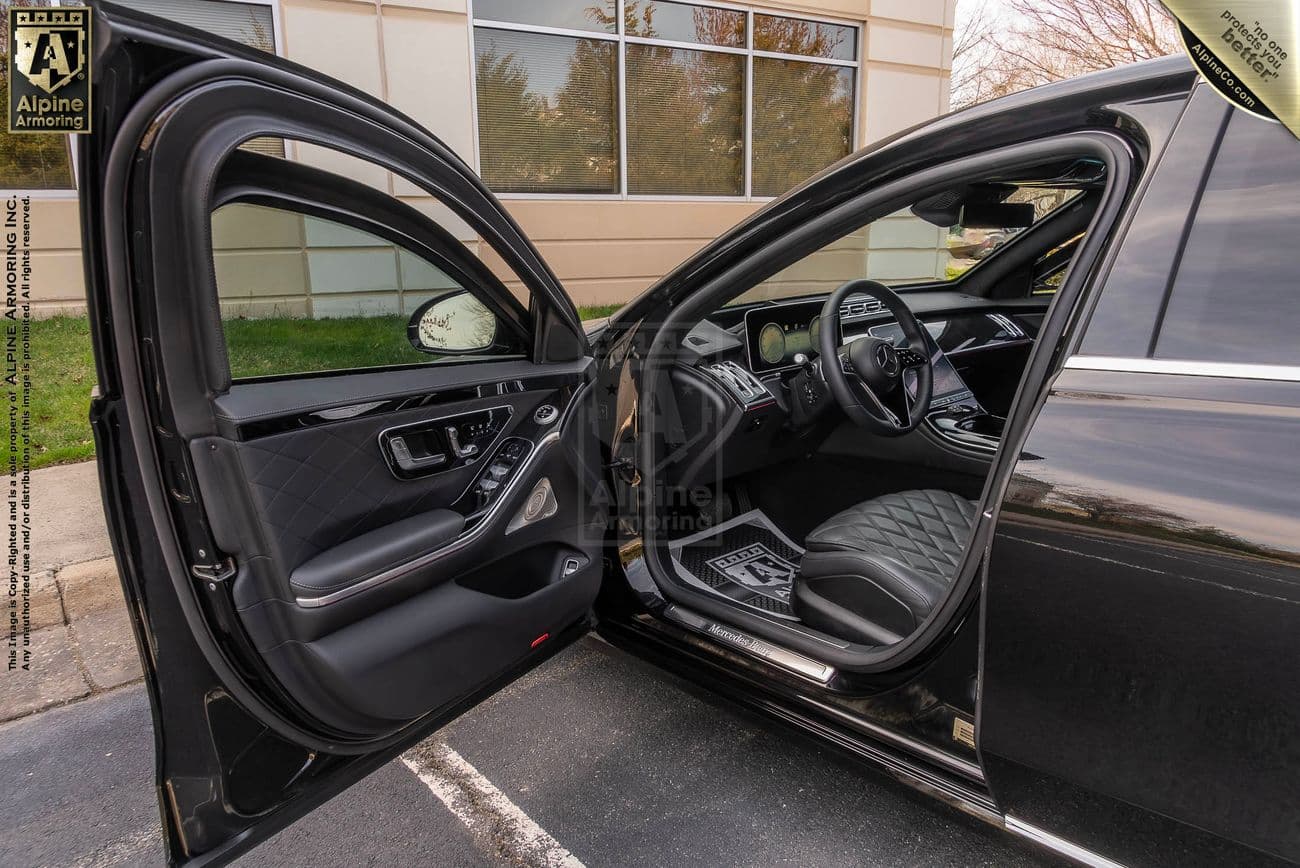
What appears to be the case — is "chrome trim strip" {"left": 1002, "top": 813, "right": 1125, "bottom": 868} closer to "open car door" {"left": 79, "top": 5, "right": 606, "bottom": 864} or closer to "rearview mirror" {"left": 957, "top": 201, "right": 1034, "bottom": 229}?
"open car door" {"left": 79, "top": 5, "right": 606, "bottom": 864}

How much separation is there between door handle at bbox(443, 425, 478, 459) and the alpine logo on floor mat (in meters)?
1.10

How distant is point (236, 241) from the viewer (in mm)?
1574

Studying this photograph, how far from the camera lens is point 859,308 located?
121 inches

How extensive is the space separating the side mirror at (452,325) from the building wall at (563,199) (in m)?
1.29

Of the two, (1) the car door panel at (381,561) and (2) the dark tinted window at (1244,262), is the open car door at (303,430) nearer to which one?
(1) the car door panel at (381,561)

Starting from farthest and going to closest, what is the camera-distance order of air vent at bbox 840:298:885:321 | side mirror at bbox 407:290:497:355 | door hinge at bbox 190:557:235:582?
1. air vent at bbox 840:298:885:321
2. side mirror at bbox 407:290:497:355
3. door hinge at bbox 190:557:235:582

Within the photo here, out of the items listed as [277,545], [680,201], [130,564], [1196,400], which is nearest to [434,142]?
[277,545]

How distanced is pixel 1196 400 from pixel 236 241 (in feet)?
5.68

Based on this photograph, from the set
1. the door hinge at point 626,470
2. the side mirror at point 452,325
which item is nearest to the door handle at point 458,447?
the side mirror at point 452,325

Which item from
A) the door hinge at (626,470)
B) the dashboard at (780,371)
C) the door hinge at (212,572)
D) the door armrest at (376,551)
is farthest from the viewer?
the dashboard at (780,371)

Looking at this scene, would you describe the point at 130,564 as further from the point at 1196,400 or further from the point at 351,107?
the point at 1196,400

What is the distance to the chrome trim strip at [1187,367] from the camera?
114 cm

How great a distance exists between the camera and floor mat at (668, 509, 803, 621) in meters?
2.48

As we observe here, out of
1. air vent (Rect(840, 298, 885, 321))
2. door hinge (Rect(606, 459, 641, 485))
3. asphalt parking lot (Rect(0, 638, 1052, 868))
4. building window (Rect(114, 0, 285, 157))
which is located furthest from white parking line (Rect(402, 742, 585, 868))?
building window (Rect(114, 0, 285, 157))
